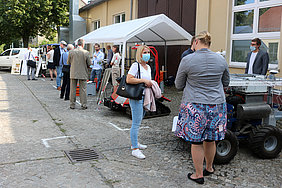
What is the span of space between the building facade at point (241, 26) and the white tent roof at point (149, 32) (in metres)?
1.01

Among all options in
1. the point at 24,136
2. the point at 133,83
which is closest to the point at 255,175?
the point at 133,83

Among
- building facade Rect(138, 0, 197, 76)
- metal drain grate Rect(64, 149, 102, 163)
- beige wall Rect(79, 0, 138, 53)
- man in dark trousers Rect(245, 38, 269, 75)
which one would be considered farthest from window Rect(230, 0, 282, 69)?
beige wall Rect(79, 0, 138, 53)

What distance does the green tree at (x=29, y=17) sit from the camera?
24.5 meters

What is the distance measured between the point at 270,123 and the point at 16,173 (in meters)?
3.73

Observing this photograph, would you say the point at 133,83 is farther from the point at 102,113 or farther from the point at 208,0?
the point at 208,0

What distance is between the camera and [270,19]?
8.09 meters

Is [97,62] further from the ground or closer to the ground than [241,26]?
closer to the ground

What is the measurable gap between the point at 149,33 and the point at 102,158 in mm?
8005

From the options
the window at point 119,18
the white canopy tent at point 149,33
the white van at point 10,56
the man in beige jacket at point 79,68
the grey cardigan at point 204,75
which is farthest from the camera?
the white van at point 10,56

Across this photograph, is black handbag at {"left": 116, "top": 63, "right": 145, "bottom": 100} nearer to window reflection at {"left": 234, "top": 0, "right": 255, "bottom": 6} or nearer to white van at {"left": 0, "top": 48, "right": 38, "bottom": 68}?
window reflection at {"left": 234, "top": 0, "right": 255, "bottom": 6}

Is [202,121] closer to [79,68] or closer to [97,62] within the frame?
[79,68]

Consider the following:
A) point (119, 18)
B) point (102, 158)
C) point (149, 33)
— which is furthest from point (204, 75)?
point (119, 18)

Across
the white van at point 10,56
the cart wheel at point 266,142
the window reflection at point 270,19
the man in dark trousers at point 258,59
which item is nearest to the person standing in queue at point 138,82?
the cart wheel at point 266,142

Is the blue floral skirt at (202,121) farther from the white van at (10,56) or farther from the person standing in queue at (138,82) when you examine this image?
the white van at (10,56)
